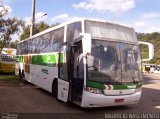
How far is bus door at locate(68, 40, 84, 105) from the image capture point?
1037 centimetres

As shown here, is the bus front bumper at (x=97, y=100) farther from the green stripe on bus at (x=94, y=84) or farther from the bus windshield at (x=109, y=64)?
the bus windshield at (x=109, y=64)

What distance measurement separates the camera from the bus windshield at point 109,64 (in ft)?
33.2

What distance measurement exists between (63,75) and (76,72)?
1.37 meters

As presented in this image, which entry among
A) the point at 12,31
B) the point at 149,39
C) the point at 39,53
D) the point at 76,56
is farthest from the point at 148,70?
the point at 76,56

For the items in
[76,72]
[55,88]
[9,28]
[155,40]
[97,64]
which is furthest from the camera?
[155,40]

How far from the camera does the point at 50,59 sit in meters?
14.1

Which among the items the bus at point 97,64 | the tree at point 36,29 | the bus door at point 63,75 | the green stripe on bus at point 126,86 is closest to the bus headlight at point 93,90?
the bus at point 97,64

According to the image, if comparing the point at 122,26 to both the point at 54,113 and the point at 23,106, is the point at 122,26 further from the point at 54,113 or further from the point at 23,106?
the point at 23,106

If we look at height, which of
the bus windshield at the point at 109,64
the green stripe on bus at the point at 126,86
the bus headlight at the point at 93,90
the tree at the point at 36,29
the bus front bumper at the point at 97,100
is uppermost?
the tree at the point at 36,29

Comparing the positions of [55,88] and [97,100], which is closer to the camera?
[97,100]

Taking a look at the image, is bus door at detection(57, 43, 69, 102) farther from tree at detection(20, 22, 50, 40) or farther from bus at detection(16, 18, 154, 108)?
tree at detection(20, 22, 50, 40)

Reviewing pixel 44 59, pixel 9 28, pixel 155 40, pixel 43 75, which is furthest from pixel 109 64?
pixel 155 40

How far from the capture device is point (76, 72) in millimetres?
10758

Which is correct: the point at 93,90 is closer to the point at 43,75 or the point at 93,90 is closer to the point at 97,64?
the point at 97,64
